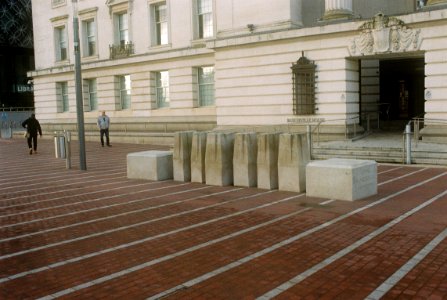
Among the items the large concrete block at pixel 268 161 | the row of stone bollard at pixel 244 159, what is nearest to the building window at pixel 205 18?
the row of stone bollard at pixel 244 159

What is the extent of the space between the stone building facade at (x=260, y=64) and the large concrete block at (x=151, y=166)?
950 centimetres

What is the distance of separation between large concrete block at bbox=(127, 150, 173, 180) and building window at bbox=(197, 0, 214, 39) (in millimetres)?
15798

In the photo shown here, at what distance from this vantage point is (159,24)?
31.5 meters

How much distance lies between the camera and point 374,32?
2025 cm

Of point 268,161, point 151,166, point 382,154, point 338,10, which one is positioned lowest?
point 382,154

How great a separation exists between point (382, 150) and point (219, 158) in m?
7.29

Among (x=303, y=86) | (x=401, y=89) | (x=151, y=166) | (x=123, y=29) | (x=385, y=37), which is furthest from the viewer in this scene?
(x=123, y=29)

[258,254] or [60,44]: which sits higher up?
[60,44]

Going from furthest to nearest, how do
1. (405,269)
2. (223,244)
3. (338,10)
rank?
(338,10), (223,244), (405,269)

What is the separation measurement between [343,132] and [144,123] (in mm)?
14462

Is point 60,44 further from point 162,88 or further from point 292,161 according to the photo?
Answer: point 292,161

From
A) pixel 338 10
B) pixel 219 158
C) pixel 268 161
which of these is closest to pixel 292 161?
pixel 268 161

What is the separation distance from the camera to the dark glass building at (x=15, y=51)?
6038 centimetres

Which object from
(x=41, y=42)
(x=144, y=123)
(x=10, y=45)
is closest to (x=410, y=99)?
(x=144, y=123)
